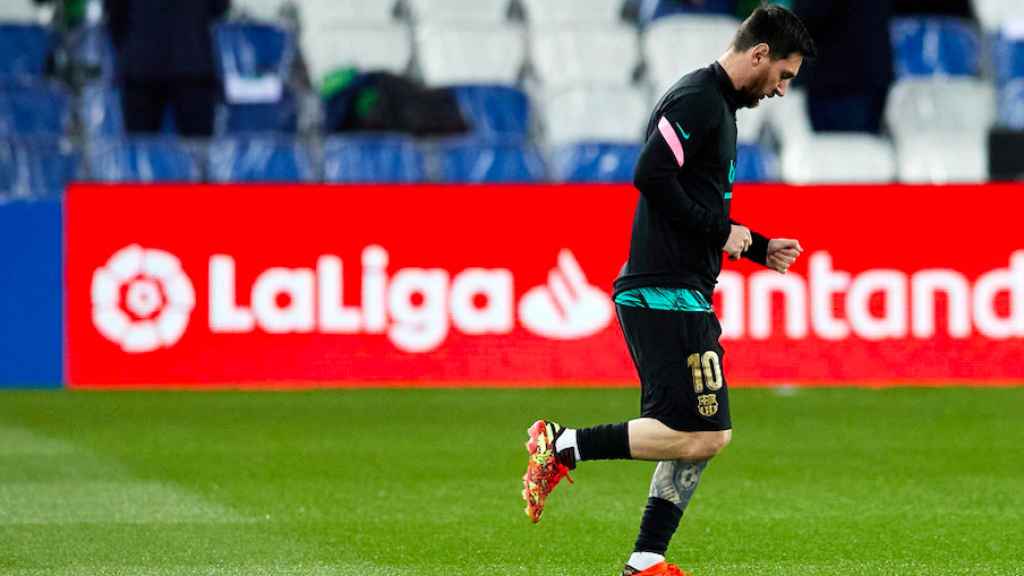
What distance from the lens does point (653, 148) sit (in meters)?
6.00

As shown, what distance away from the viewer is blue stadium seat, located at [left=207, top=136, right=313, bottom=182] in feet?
52.9

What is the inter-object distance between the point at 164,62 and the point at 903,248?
Answer: 19.9 feet

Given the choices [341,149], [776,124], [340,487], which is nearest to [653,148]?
[340,487]

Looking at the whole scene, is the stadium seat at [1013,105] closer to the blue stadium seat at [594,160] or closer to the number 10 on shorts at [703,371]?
the blue stadium seat at [594,160]

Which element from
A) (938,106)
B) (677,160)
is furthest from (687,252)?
(938,106)

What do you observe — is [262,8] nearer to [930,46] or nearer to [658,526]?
[930,46]

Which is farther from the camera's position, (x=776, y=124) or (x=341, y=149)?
(x=776, y=124)

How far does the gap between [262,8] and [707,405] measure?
1252cm

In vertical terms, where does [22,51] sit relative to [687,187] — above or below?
above

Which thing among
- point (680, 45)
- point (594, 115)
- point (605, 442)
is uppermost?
point (680, 45)

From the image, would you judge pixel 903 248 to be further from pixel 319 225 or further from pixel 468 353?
pixel 319 225

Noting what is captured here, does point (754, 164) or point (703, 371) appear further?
point (754, 164)

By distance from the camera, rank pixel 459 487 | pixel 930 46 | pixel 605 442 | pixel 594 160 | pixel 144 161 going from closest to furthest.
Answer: pixel 605 442
pixel 459 487
pixel 144 161
pixel 594 160
pixel 930 46

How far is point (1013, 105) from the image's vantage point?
59.6 ft
